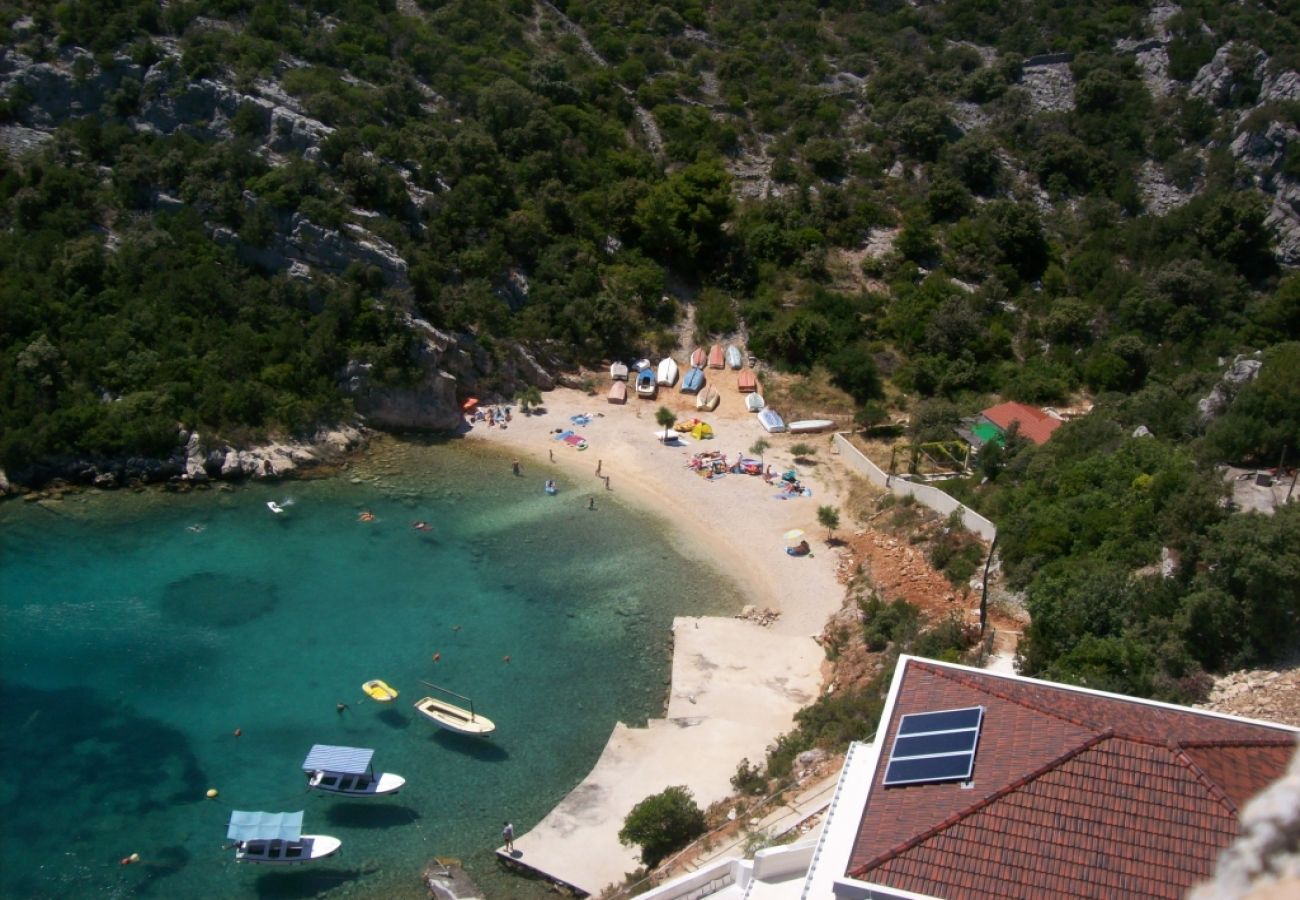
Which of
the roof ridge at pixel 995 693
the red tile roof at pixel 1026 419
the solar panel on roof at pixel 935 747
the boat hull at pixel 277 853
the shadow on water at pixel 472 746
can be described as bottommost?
the boat hull at pixel 277 853

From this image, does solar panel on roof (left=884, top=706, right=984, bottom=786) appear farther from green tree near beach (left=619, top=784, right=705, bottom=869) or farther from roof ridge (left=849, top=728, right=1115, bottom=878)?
green tree near beach (left=619, top=784, right=705, bottom=869)

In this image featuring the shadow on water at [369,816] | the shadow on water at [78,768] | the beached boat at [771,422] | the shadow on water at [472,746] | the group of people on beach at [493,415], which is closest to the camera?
the shadow on water at [78,768]

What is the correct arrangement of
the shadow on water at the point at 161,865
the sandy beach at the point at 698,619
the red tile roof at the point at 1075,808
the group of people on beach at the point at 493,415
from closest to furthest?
the red tile roof at the point at 1075,808
the shadow on water at the point at 161,865
the sandy beach at the point at 698,619
the group of people on beach at the point at 493,415

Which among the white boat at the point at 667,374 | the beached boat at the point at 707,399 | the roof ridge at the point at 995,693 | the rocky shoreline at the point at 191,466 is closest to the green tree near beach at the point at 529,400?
the white boat at the point at 667,374

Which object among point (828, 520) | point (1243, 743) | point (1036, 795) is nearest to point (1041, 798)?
point (1036, 795)

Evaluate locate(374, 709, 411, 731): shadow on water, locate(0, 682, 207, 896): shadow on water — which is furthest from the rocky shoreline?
locate(374, 709, 411, 731): shadow on water

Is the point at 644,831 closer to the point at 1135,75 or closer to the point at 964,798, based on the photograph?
the point at 964,798

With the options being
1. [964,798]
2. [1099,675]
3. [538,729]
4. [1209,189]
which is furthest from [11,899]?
[1209,189]

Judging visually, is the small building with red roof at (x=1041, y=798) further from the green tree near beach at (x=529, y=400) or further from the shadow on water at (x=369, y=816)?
the green tree near beach at (x=529, y=400)
